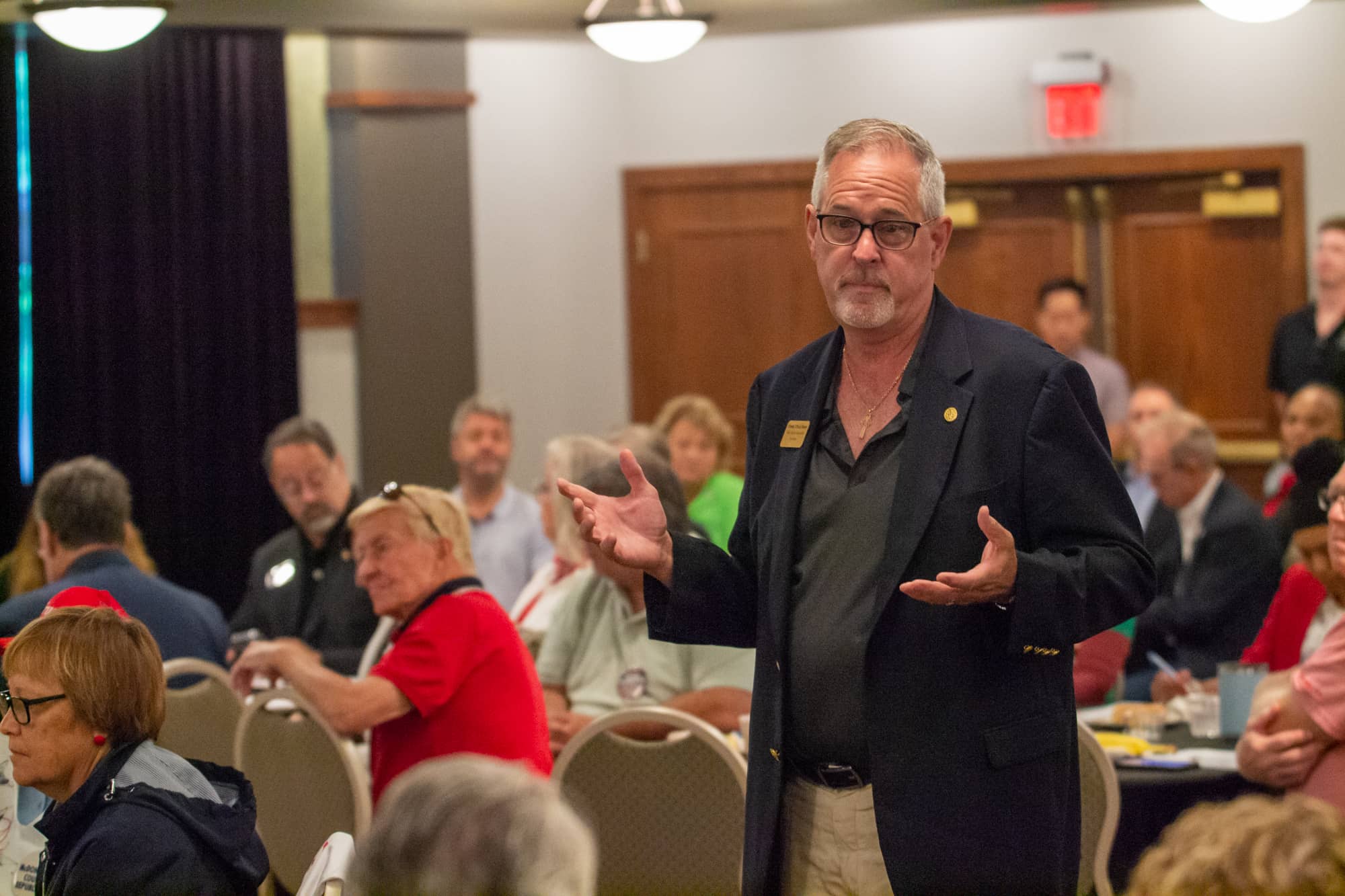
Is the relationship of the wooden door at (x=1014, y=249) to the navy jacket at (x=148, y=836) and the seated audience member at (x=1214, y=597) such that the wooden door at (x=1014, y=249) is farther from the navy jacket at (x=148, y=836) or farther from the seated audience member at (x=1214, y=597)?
the navy jacket at (x=148, y=836)

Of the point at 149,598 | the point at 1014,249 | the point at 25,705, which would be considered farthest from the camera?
the point at 1014,249

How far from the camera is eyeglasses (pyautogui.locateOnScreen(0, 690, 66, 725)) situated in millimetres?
A: 2211

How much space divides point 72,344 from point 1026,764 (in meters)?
6.13

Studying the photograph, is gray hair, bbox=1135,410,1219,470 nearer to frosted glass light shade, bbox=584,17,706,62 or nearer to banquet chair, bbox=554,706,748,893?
frosted glass light shade, bbox=584,17,706,62

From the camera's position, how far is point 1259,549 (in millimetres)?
5039

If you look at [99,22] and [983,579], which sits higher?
[99,22]

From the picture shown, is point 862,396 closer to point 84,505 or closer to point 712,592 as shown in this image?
point 712,592

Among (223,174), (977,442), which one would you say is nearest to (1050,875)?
(977,442)

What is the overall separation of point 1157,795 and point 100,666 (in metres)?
2.25

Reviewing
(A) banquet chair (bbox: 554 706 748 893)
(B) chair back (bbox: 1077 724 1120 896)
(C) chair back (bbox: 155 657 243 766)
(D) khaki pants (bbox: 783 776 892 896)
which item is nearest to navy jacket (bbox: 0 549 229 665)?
(C) chair back (bbox: 155 657 243 766)

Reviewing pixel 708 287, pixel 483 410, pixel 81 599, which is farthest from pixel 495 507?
pixel 81 599

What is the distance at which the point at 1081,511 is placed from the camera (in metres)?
1.89

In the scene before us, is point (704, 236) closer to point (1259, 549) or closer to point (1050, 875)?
point (1259, 549)

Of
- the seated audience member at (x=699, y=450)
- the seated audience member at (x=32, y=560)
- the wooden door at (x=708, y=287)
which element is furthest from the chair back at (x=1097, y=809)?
the wooden door at (x=708, y=287)
